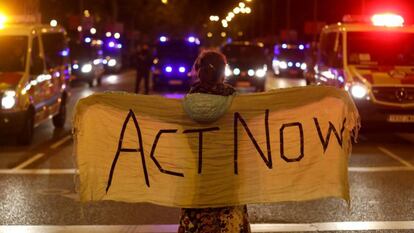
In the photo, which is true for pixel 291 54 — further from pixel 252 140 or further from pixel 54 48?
pixel 252 140

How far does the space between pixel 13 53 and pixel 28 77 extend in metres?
0.75

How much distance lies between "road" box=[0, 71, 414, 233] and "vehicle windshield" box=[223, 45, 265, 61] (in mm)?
17869

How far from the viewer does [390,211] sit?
8.69 metres

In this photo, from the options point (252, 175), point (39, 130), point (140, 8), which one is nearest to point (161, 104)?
point (252, 175)

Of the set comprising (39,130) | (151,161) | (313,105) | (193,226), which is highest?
(313,105)

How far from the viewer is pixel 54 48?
54.5 ft

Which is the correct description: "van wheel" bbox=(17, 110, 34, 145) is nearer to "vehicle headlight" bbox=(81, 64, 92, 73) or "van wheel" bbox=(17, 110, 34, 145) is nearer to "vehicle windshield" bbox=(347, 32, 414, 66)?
"vehicle windshield" bbox=(347, 32, 414, 66)

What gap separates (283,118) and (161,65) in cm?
2666

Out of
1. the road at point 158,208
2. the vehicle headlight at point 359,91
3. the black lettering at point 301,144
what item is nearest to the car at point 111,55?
the vehicle headlight at point 359,91

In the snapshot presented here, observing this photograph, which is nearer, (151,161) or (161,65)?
(151,161)

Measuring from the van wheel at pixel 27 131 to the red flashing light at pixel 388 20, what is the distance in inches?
263

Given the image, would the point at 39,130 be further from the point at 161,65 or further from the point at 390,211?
the point at 161,65

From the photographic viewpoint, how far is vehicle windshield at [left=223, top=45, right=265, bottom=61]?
1189 inches

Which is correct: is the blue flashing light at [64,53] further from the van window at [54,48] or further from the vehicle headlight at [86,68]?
the vehicle headlight at [86,68]
